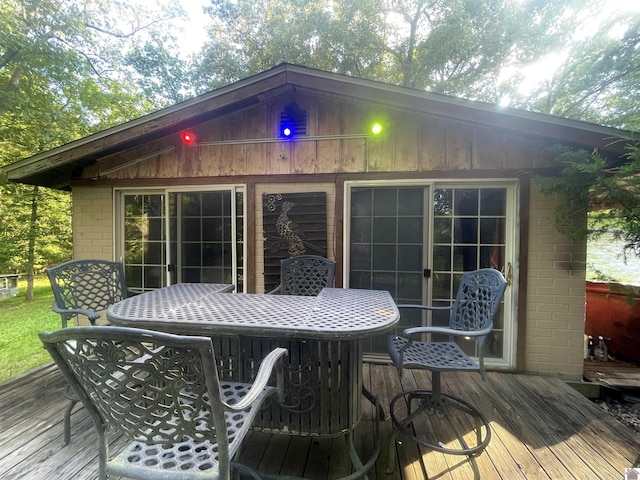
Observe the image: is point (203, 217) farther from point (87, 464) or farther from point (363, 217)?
point (87, 464)

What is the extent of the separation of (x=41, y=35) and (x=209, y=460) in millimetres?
8556

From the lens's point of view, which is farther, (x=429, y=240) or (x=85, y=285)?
(x=429, y=240)

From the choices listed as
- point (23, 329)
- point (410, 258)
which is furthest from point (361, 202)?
point (23, 329)

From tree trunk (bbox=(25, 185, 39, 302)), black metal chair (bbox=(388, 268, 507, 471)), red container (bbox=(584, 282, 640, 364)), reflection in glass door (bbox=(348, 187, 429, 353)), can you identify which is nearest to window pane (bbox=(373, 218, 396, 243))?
reflection in glass door (bbox=(348, 187, 429, 353))

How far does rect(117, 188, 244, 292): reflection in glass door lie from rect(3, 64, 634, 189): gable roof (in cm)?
69

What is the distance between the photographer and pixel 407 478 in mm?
1594

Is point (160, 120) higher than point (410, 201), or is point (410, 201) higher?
point (160, 120)

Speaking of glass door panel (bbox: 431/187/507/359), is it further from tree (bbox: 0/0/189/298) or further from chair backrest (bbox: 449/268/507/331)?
tree (bbox: 0/0/189/298)

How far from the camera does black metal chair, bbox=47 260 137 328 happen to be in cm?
221

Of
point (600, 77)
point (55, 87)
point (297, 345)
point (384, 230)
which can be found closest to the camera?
point (297, 345)

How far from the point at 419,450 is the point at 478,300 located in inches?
40.4

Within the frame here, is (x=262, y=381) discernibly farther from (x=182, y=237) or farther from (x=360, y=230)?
(x=182, y=237)

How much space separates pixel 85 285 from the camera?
245cm

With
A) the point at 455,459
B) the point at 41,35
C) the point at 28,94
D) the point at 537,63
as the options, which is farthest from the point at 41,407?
the point at 537,63
